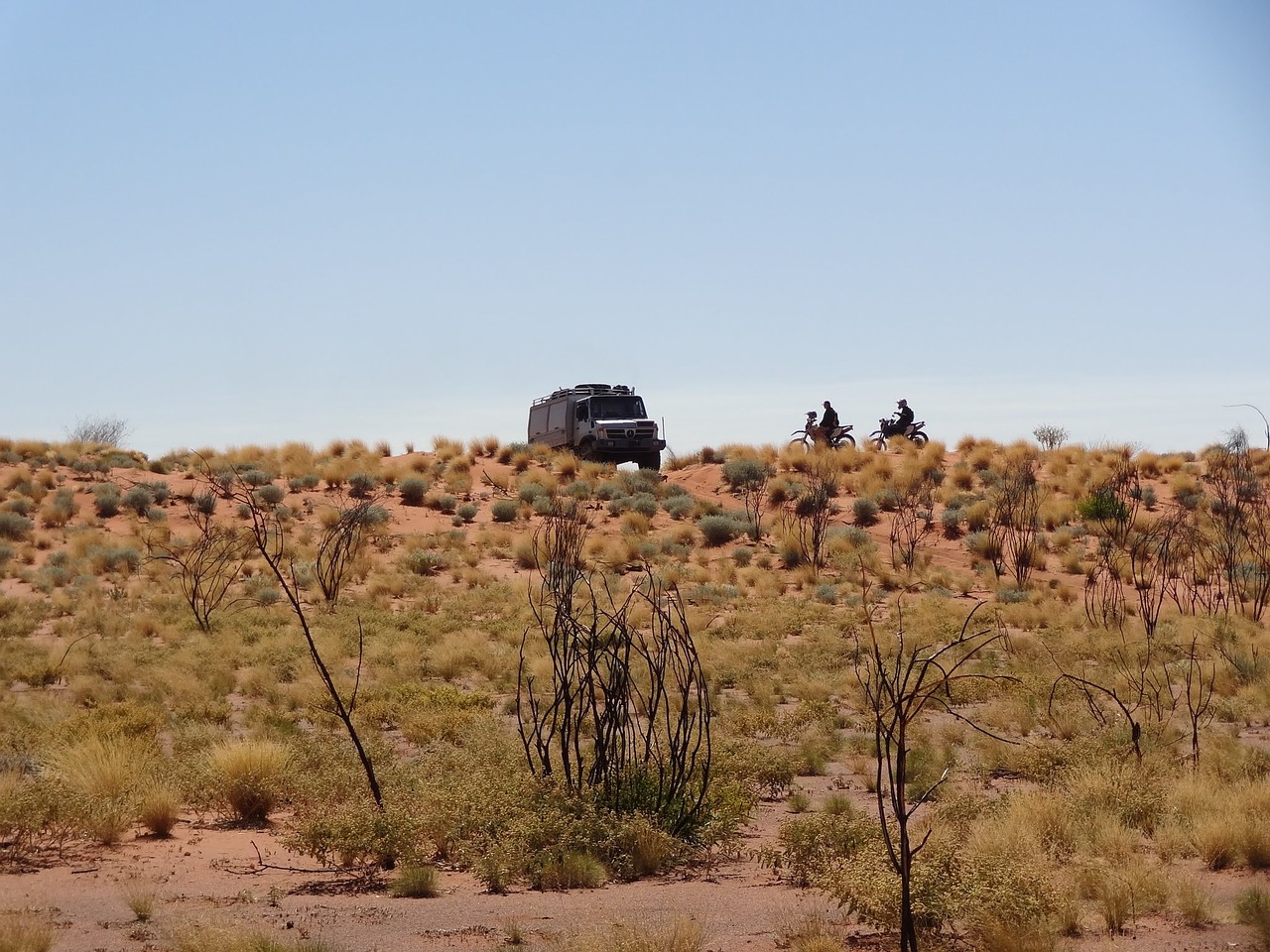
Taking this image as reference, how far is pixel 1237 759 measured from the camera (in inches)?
482

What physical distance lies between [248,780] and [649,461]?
3396 centimetres

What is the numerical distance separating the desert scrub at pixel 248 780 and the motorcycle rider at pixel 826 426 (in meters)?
36.5

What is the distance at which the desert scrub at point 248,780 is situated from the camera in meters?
11.3

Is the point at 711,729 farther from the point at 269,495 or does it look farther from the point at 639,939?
the point at 269,495

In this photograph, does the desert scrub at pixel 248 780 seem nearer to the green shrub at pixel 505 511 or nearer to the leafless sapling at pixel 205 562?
the leafless sapling at pixel 205 562

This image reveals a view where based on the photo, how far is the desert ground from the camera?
8102 mm

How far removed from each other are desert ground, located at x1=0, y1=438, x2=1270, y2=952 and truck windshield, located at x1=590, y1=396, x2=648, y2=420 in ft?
19.2

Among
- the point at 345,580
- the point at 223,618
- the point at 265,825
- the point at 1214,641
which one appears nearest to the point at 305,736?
the point at 265,825

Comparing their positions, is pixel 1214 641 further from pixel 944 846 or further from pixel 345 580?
pixel 345 580

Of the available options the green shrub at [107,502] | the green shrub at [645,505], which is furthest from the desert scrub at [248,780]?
the green shrub at [107,502]

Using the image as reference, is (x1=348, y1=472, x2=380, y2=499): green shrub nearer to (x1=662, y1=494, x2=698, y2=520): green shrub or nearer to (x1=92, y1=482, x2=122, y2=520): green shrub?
(x1=92, y1=482, x2=122, y2=520): green shrub

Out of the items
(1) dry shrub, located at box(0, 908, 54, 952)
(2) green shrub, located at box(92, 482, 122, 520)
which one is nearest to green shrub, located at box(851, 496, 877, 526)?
(2) green shrub, located at box(92, 482, 122, 520)

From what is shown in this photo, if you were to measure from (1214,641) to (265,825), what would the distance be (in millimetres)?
14946

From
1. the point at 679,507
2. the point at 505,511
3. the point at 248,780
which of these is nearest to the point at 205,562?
the point at 505,511
